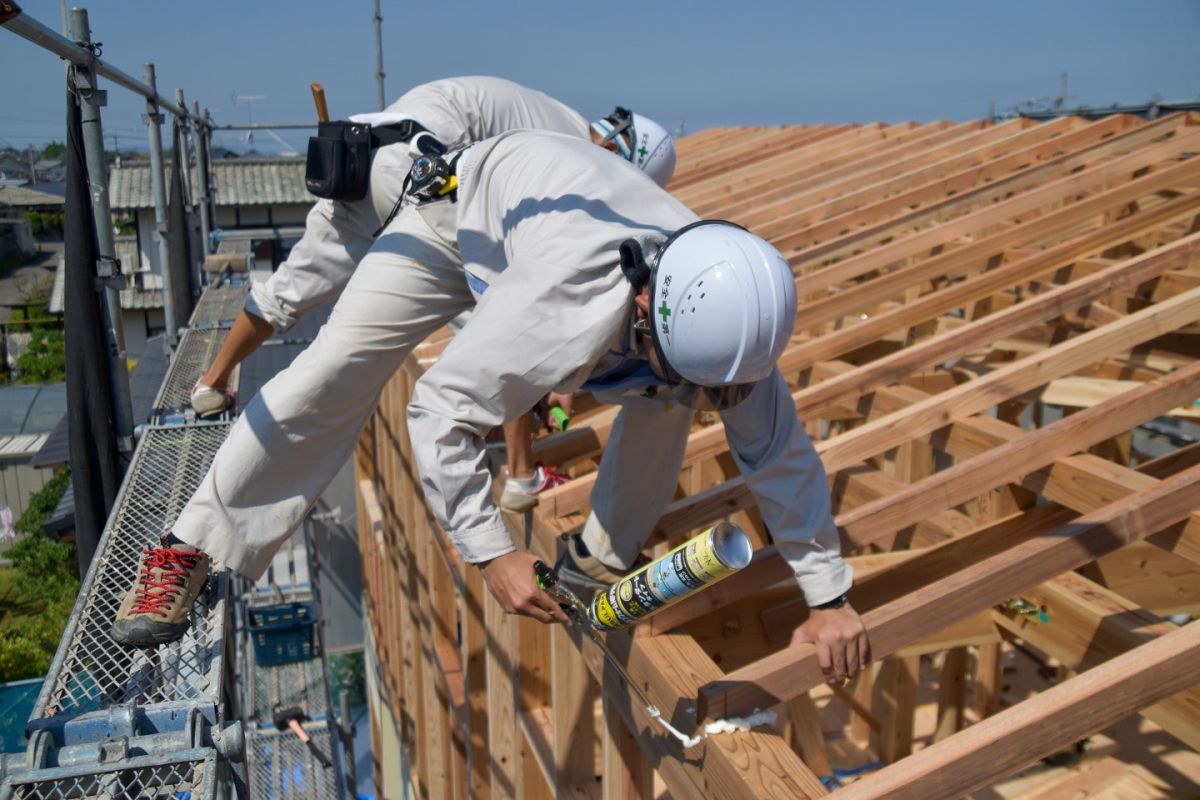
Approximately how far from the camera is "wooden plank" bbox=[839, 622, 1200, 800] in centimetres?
165

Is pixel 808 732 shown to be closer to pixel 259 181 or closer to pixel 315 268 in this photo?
pixel 315 268

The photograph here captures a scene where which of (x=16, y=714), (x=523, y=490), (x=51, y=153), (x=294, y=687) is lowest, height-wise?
(x=294, y=687)

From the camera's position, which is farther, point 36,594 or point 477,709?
point 36,594

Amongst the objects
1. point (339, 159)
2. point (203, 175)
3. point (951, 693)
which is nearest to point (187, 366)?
point (339, 159)

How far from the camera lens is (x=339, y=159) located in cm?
310

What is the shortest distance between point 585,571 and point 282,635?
21.9 ft

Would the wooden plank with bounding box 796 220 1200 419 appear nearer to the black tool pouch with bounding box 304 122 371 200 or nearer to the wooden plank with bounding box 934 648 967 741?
the black tool pouch with bounding box 304 122 371 200

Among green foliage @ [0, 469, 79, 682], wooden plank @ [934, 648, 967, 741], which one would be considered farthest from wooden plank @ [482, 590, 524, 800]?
green foliage @ [0, 469, 79, 682]

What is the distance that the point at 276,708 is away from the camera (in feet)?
25.7

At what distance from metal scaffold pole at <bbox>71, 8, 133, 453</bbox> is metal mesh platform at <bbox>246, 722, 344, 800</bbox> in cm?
414

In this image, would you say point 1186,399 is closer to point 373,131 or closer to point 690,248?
point 690,248

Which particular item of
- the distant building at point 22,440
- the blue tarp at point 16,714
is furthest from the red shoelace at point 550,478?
the distant building at point 22,440

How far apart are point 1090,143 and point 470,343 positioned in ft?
16.7

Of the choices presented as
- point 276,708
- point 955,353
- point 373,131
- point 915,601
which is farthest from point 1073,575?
point 276,708
